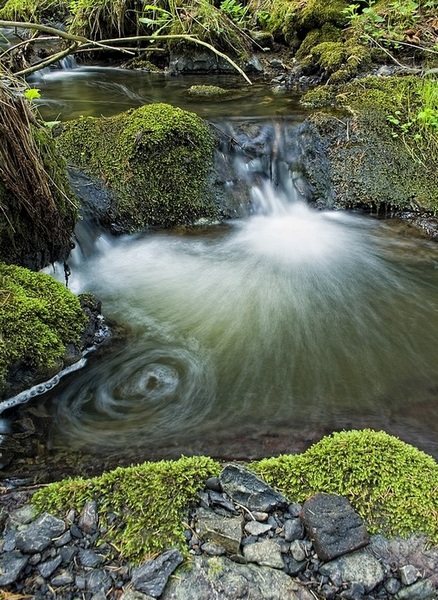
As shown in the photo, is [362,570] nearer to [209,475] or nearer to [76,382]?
[209,475]

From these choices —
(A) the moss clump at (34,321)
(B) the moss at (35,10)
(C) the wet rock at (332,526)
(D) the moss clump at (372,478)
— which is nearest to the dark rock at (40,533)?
(D) the moss clump at (372,478)

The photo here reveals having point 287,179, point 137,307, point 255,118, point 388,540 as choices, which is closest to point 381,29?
point 255,118

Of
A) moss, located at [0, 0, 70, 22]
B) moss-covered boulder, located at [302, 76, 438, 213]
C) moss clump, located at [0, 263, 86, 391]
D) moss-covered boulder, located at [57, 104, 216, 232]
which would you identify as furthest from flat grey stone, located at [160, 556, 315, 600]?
moss, located at [0, 0, 70, 22]

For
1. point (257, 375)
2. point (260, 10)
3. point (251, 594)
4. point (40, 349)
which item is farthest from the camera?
point (260, 10)

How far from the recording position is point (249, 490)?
2234 mm

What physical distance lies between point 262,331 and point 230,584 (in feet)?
7.98

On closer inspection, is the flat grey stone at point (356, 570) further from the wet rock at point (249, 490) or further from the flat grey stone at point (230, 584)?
the wet rock at point (249, 490)

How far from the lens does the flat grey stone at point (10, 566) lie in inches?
73.3

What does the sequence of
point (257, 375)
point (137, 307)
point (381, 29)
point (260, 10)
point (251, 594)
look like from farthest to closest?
point (260, 10) < point (381, 29) < point (137, 307) < point (257, 375) < point (251, 594)

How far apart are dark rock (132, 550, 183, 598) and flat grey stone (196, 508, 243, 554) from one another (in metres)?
0.15

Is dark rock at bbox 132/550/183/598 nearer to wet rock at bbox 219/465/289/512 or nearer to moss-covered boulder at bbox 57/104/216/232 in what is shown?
Result: wet rock at bbox 219/465/289/512

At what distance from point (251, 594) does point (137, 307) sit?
2.94 m

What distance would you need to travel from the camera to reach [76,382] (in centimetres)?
345

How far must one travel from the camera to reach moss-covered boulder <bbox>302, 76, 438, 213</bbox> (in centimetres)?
600
